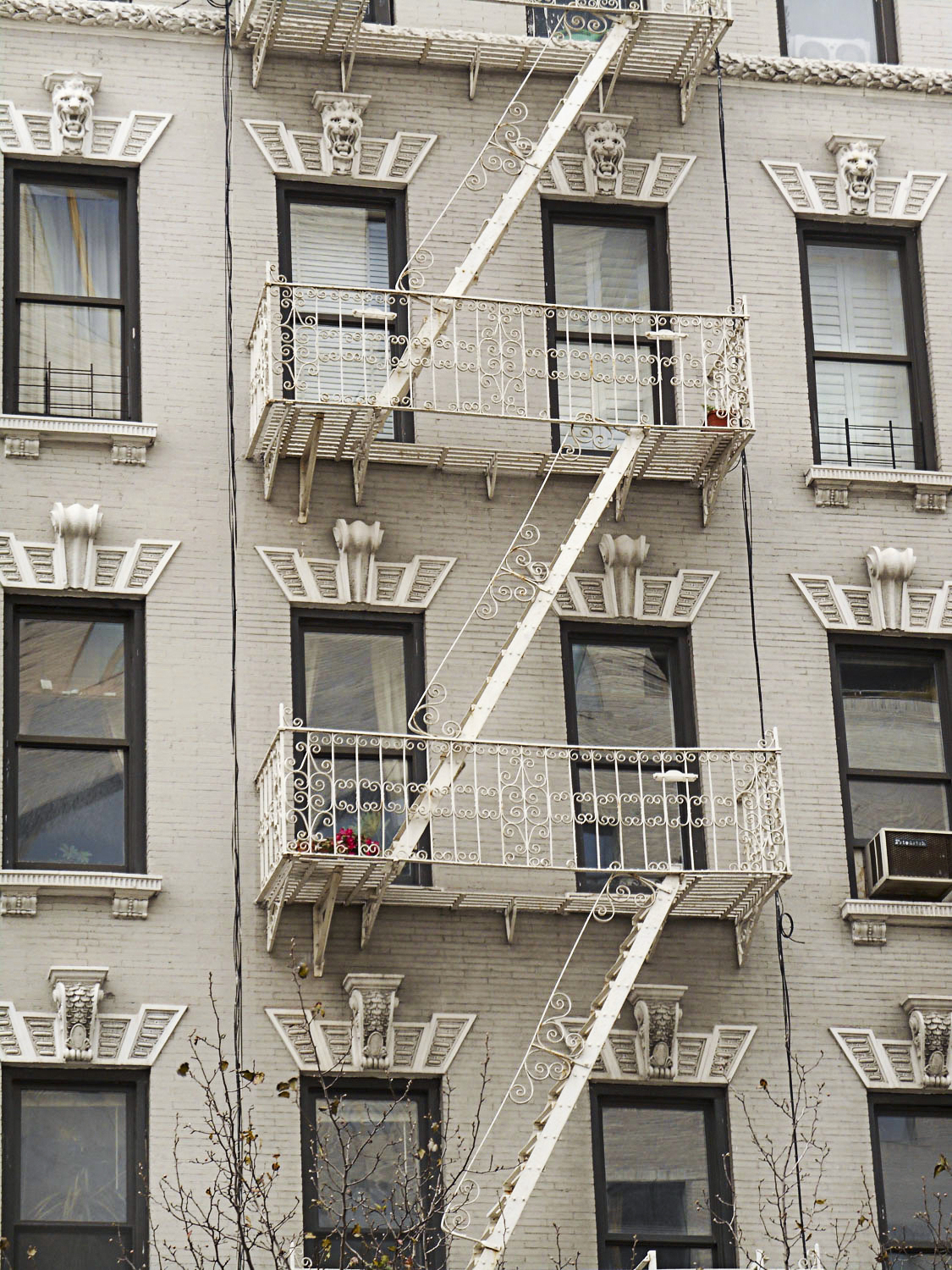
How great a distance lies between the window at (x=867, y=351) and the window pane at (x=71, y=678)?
6.08 metres

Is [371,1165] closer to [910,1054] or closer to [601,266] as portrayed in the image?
[910,1054]

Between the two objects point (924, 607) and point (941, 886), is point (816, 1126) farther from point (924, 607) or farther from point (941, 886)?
point (924, 607)

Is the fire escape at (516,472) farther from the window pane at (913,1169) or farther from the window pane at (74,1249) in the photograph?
the window pane at (74,1249)

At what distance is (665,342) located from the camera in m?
21.9

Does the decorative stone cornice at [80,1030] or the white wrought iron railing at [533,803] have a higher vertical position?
the white wrought iron railing at [533,803]

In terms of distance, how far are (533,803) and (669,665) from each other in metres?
1.88

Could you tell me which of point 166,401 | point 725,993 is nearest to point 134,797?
point 166,401

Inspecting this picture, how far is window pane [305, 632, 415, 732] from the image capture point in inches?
808

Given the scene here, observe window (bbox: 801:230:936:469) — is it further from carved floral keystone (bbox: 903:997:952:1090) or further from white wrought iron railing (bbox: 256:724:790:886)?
carved floral keystone (bbox: 903:997:952:1090)

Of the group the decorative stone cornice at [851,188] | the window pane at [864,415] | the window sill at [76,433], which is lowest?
the window sill at [76,433]

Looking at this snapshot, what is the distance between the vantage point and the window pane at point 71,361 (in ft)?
68.9

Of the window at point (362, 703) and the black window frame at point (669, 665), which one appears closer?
the window at point (362, 703)

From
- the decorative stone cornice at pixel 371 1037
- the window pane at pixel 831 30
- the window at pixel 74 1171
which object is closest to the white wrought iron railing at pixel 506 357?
the window pane at pixel 831 30

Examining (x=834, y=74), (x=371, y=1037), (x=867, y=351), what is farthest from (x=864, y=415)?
(x=371, y=1037)
